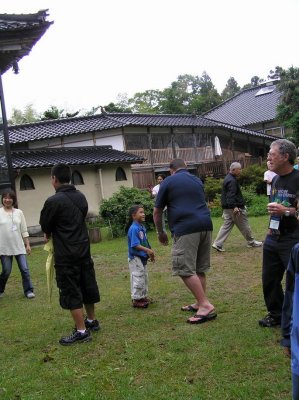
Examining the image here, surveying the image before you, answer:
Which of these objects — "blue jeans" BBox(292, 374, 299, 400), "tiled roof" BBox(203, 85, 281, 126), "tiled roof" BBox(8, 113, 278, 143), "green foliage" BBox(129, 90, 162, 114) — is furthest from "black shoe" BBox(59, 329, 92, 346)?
"green foliage" BBox(129, 90, 162, 114)

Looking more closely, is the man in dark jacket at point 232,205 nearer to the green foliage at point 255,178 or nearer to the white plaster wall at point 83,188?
the white plaster wall at point 83,188

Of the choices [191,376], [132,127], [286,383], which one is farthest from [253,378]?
[132,127]

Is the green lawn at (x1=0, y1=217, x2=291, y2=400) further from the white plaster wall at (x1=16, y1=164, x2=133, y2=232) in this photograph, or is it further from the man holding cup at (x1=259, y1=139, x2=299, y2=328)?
the white plaster wall at (x1=16, y1=164, x2=133, y2=232)

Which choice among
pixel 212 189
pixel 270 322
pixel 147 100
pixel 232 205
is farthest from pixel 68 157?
pixel 147 100

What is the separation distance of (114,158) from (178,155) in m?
8.57

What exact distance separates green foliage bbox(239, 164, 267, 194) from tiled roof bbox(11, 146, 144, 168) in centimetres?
640

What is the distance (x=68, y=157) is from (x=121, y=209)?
554 cm

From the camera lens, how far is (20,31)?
10.8 m

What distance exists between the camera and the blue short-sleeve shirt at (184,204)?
5012 millimetres

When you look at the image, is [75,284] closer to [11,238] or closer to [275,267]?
[275,267]

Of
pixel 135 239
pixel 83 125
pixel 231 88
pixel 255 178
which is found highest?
pixel 231 88

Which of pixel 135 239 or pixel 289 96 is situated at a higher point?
pixel 289 96

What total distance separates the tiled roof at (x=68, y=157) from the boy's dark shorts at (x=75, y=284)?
40.1 ft

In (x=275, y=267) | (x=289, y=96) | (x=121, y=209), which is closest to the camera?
(x=275, y=267)
